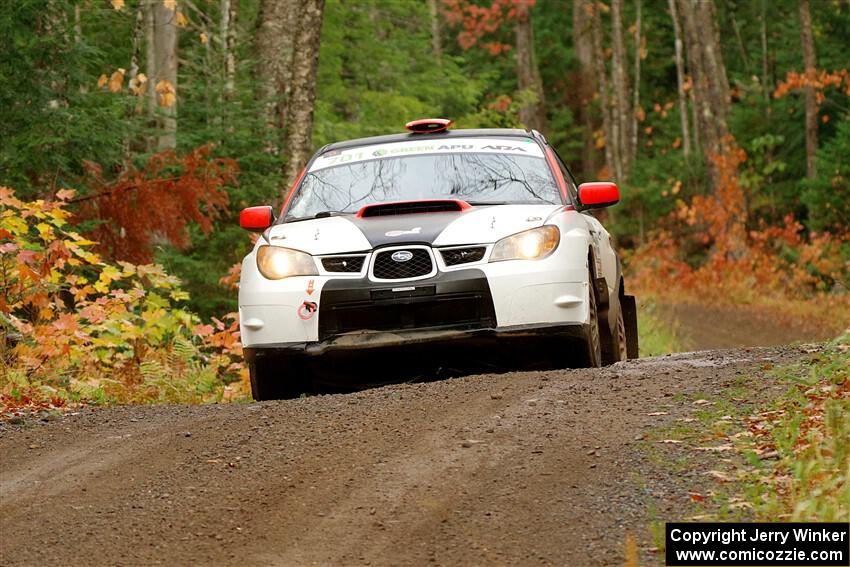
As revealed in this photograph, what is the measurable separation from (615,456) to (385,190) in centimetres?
405

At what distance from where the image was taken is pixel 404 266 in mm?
8867

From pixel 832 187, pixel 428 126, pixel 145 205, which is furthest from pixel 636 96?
pixel 428 126

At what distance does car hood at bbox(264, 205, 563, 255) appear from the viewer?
8.88 meters

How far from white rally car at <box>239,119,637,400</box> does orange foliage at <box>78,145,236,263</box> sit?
3.48 m

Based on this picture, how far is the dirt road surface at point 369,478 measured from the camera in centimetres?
541

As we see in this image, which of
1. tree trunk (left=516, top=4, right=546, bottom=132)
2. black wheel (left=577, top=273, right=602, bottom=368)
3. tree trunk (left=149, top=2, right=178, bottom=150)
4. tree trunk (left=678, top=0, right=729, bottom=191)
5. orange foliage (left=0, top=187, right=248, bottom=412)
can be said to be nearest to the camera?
black wheel (left=577, top=273, right=602, bottom=368)

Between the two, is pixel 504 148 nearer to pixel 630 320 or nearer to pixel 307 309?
pixel 307 309

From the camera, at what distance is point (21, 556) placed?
5402mm

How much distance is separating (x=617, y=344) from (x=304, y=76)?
273 inches

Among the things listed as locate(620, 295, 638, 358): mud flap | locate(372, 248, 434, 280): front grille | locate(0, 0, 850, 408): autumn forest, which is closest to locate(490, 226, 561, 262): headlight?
locate(372, 248, 434, 280): front grille

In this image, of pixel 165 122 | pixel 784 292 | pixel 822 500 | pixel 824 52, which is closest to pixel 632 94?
pixel 824 52

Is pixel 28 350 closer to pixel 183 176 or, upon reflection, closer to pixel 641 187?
pixel 183 176

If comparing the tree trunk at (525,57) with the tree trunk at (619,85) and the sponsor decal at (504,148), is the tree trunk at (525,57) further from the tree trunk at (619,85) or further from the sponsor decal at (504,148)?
the sponsor decal at (504,148)

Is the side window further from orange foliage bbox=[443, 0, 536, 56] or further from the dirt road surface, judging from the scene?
orange foliage bbox=[443, 0, 536, 56]
